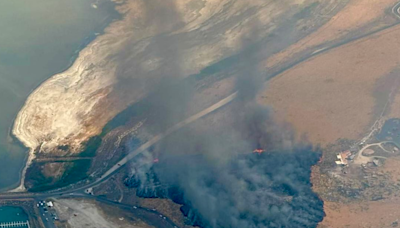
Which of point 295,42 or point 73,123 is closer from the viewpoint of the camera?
point 73,123

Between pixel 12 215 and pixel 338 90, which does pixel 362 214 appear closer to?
pixel 338 90

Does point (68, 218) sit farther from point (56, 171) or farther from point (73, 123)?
point (73, 123)

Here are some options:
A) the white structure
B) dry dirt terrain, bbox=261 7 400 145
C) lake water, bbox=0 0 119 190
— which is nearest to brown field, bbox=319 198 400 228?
dry dirt terrain, bbox=261 7 400 145

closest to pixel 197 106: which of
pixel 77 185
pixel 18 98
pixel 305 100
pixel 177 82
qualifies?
pixel 177 82

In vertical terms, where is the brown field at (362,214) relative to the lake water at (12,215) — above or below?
below

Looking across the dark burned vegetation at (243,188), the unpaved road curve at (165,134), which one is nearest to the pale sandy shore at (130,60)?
the unpaved road curve at (165,134)

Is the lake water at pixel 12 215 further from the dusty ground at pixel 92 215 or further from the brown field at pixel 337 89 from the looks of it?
the brown field at pixel 337 89
